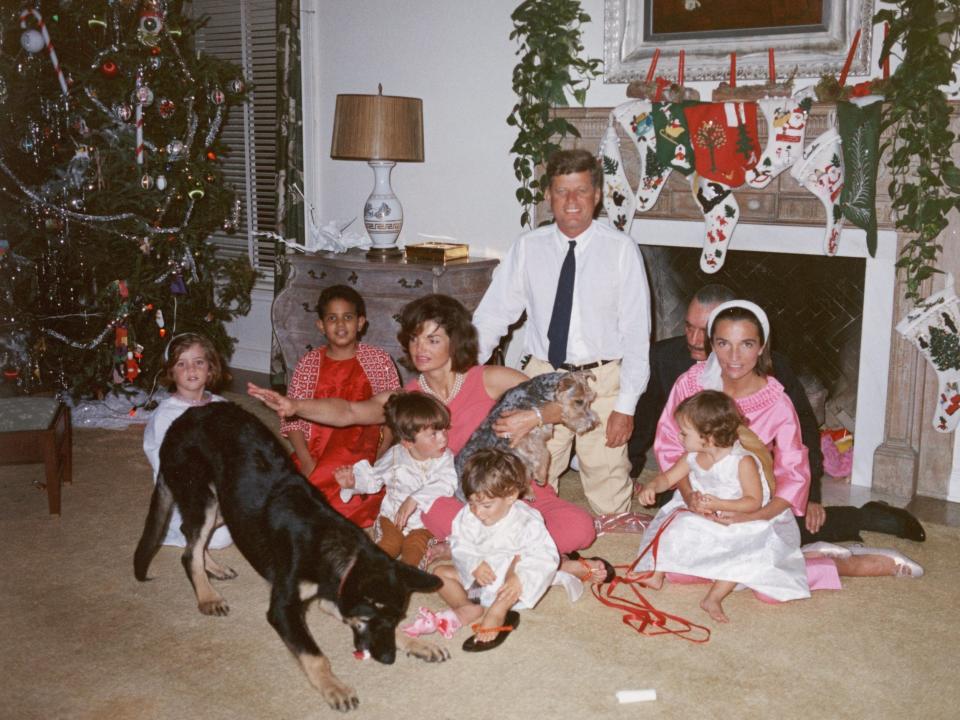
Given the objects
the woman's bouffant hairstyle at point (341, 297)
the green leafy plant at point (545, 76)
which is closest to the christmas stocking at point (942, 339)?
the green leafy plant at point (545, 76)

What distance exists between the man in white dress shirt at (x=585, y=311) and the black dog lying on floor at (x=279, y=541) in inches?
50.5

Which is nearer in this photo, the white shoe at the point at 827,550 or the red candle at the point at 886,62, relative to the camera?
the white shoe at the point at 827,550

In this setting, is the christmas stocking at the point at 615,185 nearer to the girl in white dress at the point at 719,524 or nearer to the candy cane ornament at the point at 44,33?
the girl in white dress at the point at 719,524

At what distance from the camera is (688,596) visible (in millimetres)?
3492

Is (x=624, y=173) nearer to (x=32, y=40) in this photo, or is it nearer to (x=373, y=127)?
(x=373, y=127)

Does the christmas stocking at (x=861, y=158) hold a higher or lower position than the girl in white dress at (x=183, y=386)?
higher

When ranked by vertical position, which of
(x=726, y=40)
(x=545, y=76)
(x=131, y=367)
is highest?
(x=726, y=40)

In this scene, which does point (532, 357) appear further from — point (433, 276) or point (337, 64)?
point (337, 64)

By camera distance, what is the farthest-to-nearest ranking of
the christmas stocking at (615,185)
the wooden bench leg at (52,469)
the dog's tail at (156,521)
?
the christmas stocking at (615,185)
the wooden bench leg at (52,469)
the dog's tail at (156,521)

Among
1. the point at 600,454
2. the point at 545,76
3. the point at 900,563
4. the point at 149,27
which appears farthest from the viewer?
the point at 149,27

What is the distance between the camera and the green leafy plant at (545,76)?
16.9ft

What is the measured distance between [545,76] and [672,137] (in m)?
0.87

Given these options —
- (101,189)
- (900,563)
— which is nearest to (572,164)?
(900,563)

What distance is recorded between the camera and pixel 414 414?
11.4 ft
